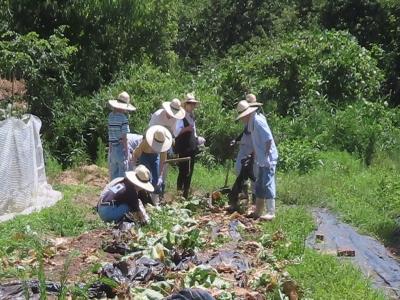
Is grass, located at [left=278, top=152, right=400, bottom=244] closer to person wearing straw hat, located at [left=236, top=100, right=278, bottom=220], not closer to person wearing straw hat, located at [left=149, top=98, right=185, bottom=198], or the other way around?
person wearing straw hat, located at [left=236, top=100, right=278, bottom=220]

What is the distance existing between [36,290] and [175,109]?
471 centimetres

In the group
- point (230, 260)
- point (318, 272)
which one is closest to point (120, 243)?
point (230, 260)

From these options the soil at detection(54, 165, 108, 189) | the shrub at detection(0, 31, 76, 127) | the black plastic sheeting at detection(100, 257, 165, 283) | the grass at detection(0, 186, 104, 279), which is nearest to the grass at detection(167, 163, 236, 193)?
the soil at detection(54, 165, 108, 189)

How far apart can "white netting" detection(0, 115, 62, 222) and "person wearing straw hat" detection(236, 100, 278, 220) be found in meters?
2.97

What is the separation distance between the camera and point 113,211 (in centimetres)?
832

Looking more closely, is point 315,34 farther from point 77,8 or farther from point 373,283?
point 373,283

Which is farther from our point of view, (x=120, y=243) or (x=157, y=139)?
(x=157, y=139)

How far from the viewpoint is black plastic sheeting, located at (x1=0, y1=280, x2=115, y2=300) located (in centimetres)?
589

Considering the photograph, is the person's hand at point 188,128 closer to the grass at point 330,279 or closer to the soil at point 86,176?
the soil at point 86,176

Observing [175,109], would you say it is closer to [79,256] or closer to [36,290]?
[79,256]

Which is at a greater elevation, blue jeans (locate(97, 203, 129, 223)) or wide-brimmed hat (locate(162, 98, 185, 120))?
wide-brimmed hat (locate(162, 98, 185, 120))

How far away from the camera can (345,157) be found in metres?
14.1

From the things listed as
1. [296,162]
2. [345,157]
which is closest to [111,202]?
[296,162]

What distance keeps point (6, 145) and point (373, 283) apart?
5028mm
